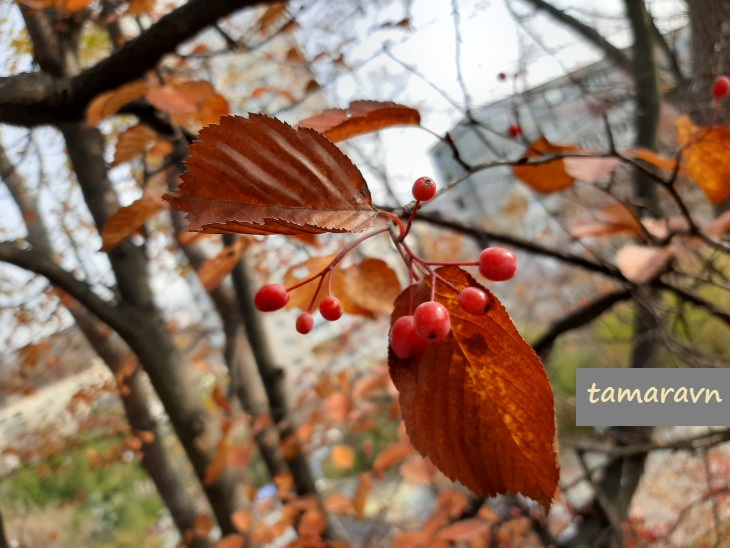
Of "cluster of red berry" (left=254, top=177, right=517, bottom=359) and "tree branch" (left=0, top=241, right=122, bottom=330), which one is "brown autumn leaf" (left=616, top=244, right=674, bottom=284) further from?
"tree branch" (left=0, top=241, right=122, bottom=330)

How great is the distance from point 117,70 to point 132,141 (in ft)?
0.31

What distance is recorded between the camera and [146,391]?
6.17ft

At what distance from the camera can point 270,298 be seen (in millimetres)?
260

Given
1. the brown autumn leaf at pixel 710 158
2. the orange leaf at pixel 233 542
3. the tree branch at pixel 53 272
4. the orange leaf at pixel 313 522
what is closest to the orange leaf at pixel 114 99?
the tree branch at pixel 53 272

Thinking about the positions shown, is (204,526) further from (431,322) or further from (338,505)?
(431,322)

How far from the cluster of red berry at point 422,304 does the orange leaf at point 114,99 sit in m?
0.42

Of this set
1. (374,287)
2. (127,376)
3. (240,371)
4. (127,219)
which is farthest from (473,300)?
(127,376)

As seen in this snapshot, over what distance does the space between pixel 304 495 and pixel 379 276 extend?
3.81 feet

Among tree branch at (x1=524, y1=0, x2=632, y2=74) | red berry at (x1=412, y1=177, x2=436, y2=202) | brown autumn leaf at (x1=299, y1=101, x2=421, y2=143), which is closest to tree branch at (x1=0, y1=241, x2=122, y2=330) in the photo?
brown autumn leaf at (x1=299, y1=101, x2=421, y2=143)

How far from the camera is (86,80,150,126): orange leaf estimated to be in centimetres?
54

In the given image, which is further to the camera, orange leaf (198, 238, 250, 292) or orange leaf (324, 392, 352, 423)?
orange leaf (324, 392, 352, 423)

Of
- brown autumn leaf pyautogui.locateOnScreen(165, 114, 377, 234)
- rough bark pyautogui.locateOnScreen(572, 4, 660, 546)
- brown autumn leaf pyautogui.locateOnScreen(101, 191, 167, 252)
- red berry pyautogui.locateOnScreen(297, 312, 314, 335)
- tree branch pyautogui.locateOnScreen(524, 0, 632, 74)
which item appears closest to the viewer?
brown autumn leaf pyautogui.locateOnScreen(165, 114, 377, 234)

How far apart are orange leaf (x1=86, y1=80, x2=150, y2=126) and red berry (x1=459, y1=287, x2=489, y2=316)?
505mm

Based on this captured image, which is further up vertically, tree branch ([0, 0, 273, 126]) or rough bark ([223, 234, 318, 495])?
tree branch ([0, 0, 273, 126])
